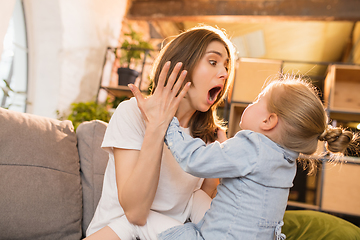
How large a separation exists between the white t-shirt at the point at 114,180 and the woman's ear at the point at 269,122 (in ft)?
1.34

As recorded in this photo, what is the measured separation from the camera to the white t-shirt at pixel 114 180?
994mm

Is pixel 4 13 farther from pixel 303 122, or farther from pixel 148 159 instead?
pixel 303 122

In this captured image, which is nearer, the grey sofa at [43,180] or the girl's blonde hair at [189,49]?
the grey sofa at [43,180]

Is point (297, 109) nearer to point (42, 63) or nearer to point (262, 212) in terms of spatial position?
point (262, 212)

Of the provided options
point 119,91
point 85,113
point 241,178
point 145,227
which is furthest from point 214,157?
point 119,91

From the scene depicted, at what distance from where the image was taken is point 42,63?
9.86ft

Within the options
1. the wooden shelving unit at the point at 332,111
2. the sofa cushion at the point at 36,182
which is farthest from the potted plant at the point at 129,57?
the sofa cushion at the point at 36,182

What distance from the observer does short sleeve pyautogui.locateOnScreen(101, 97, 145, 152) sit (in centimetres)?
97

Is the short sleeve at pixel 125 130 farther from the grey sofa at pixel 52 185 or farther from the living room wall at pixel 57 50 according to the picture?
the living room wall at pixel 57 50

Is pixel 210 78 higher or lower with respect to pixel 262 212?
higher

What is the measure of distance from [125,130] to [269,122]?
521 mm

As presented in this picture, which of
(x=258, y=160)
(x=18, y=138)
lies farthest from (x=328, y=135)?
(x=18, y=138)

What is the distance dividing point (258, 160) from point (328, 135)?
0.95 feet

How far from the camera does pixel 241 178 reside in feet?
2.95
